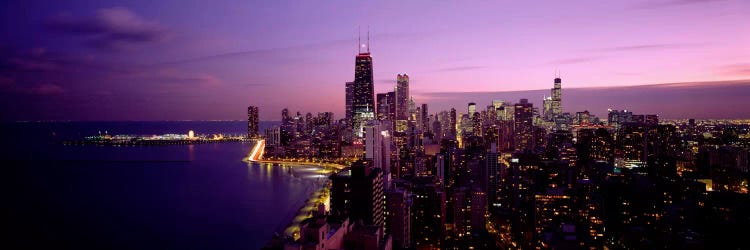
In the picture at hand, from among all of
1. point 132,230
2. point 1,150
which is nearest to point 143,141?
point 1,150

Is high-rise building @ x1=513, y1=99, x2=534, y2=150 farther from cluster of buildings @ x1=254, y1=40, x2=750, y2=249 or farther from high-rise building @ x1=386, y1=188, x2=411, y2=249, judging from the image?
high-rise building @ x1=386, y1=188, x2=411, y2=249

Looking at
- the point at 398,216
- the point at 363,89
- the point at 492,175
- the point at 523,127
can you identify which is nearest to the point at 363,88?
the point at 363,89

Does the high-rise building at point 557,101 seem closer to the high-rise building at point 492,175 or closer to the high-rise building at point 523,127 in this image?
the high-rise building at point 523,127

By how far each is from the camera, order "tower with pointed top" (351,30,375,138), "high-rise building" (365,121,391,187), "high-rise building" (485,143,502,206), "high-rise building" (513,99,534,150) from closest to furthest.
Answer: "high-rise building" (485,143,502,206), "high-rise building" (365,121,391,187), "high-rise building" (513,99,534,150), "tower with pointed top" (351,30,375,138)

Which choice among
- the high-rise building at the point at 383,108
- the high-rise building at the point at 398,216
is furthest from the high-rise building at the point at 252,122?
the high-rise building at the point at 398,216

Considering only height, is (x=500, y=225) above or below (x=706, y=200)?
Result: below

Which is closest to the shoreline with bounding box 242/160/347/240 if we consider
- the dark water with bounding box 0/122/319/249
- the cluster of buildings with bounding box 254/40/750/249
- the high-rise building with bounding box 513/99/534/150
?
the dark water with bounding box 0/122/319/249

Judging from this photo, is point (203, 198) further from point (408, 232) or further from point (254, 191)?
point (408, 232)
